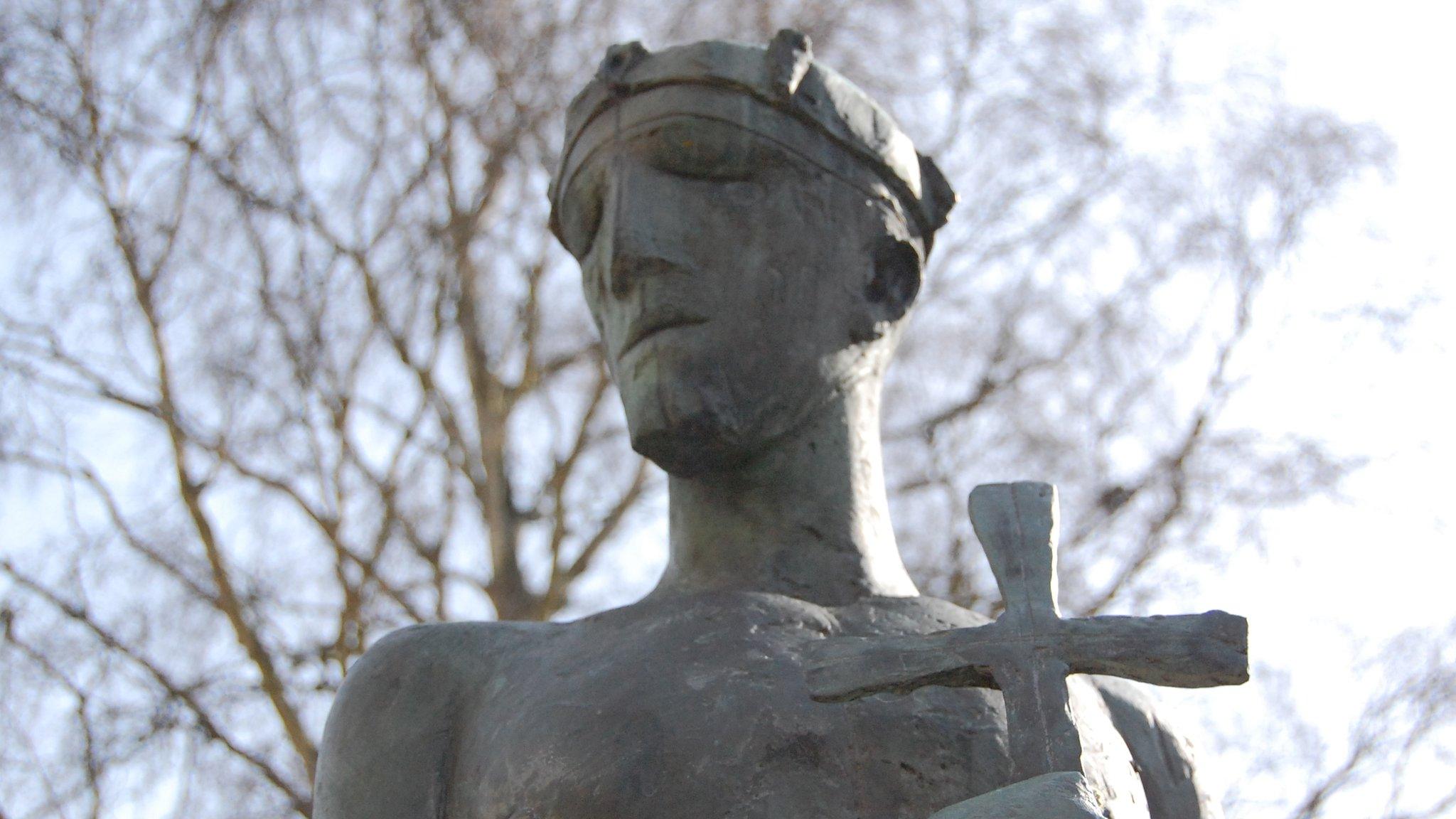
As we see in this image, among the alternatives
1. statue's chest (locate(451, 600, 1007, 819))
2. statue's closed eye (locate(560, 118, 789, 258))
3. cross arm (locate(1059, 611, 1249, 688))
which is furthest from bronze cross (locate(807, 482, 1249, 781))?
statue's closed eye (locate(560, 118, 789, 258))

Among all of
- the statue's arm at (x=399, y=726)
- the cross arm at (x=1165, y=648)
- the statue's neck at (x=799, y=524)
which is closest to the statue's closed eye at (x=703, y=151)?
the statue's neck at (x=799, y=524)

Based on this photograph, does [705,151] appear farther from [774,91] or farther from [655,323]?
[655,323]

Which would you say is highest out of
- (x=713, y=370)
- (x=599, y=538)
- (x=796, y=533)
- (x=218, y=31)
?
(x=218, y=31)

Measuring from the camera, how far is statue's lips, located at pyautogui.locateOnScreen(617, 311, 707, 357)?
3551 millimetres

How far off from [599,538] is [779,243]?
5.68 metres

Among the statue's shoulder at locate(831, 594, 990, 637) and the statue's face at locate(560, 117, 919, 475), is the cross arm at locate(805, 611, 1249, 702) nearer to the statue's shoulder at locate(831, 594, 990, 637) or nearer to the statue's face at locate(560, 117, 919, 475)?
the statue's shoulder at locate(831, 594, 990, 637)

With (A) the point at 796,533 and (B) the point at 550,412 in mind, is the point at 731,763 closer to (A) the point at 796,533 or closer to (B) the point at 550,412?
(A) the point at 796,533

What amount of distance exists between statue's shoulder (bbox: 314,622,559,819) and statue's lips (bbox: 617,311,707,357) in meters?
0.55

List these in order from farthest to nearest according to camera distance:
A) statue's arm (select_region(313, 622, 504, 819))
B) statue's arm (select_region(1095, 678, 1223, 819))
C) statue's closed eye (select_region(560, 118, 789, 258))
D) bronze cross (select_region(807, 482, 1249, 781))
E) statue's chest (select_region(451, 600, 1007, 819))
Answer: statue's closed eye (select_region(560, 118, 789, 258)), statue's arm (select_region(1095, 678, 1223, 819)), statue's arm (select_region(313, 622, 504, 819)), statue's chest (select_region(451, 600, 1007, 819)), bronze cross (select_region(807, 482, 1249, 781))

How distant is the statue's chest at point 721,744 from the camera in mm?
3033

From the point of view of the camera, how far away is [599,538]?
920cm

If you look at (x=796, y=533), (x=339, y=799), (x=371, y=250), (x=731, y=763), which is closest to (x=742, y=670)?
(x=731, y=763)

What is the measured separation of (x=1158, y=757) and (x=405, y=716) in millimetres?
1330

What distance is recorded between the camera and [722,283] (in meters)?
3.58
